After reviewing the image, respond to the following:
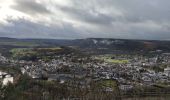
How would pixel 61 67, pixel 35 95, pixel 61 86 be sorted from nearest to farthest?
pixel 35 95 < pixel 61 86 < pixel 61 67

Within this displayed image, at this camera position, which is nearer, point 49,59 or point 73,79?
point 73,79

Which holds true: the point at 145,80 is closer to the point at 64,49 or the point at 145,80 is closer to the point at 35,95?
the point at 35,95

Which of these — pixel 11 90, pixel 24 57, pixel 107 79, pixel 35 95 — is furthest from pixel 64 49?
pixel 11 90

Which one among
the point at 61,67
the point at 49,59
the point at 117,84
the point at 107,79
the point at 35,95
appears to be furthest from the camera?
the point at 49,59

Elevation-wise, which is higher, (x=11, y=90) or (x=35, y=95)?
(x=11, y=90)

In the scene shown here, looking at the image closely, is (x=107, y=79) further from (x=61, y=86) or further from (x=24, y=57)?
(x=24, y=57)

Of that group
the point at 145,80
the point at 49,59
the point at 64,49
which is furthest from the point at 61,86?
the point at 64,49

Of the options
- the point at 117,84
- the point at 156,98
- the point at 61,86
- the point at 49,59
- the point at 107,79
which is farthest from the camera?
the point at 49,59

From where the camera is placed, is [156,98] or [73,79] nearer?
[156,98]

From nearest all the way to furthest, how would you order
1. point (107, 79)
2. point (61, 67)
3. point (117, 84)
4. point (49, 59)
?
point (117, 84), point (107, 79), point (61, 67), point (49, 59)
